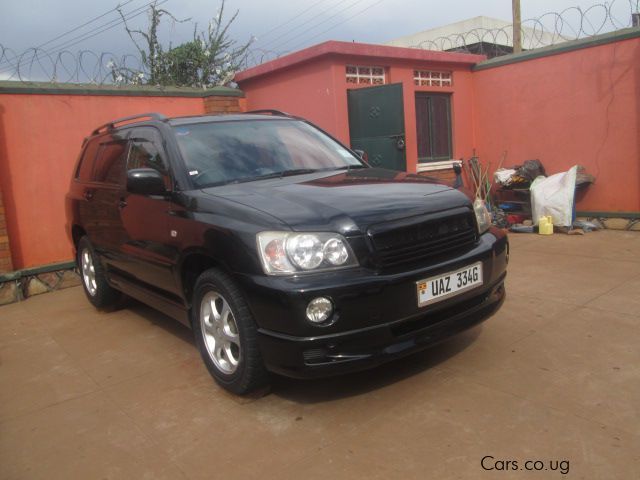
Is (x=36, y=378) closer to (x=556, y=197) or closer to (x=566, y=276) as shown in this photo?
(x=566, y=276)

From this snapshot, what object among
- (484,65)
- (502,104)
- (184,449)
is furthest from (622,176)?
(184,449)

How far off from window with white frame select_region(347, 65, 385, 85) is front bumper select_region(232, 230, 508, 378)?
224 inches


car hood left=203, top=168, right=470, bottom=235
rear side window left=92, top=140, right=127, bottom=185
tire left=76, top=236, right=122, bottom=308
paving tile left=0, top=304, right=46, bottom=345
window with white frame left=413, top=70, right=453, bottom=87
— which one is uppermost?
window with white frame left=413, top=70, right=453, bottom=87

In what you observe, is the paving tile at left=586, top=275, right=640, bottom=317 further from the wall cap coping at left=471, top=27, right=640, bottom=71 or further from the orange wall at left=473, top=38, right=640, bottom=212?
the wall cap coping at left=471, top=27, right=640, bottom=71

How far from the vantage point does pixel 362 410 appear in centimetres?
305

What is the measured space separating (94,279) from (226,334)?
2706 millimetres

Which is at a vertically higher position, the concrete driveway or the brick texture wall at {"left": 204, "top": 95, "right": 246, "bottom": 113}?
the brick texture wall at {"left": 204, "top": 95, "right": 246, "bottom": 113}

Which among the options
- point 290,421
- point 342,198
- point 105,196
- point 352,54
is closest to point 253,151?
point 342,198

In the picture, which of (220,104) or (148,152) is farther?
(220,104)

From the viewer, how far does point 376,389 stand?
3.28 m

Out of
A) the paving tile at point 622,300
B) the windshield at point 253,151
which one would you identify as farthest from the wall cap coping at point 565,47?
the windshield at point 253,151

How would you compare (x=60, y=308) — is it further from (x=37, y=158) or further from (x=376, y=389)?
(x=376, y=389)

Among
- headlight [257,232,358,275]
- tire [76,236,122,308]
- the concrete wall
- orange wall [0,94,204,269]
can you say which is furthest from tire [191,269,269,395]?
orange wall [0,94,204,269]

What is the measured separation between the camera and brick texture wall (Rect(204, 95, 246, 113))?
7828mm
